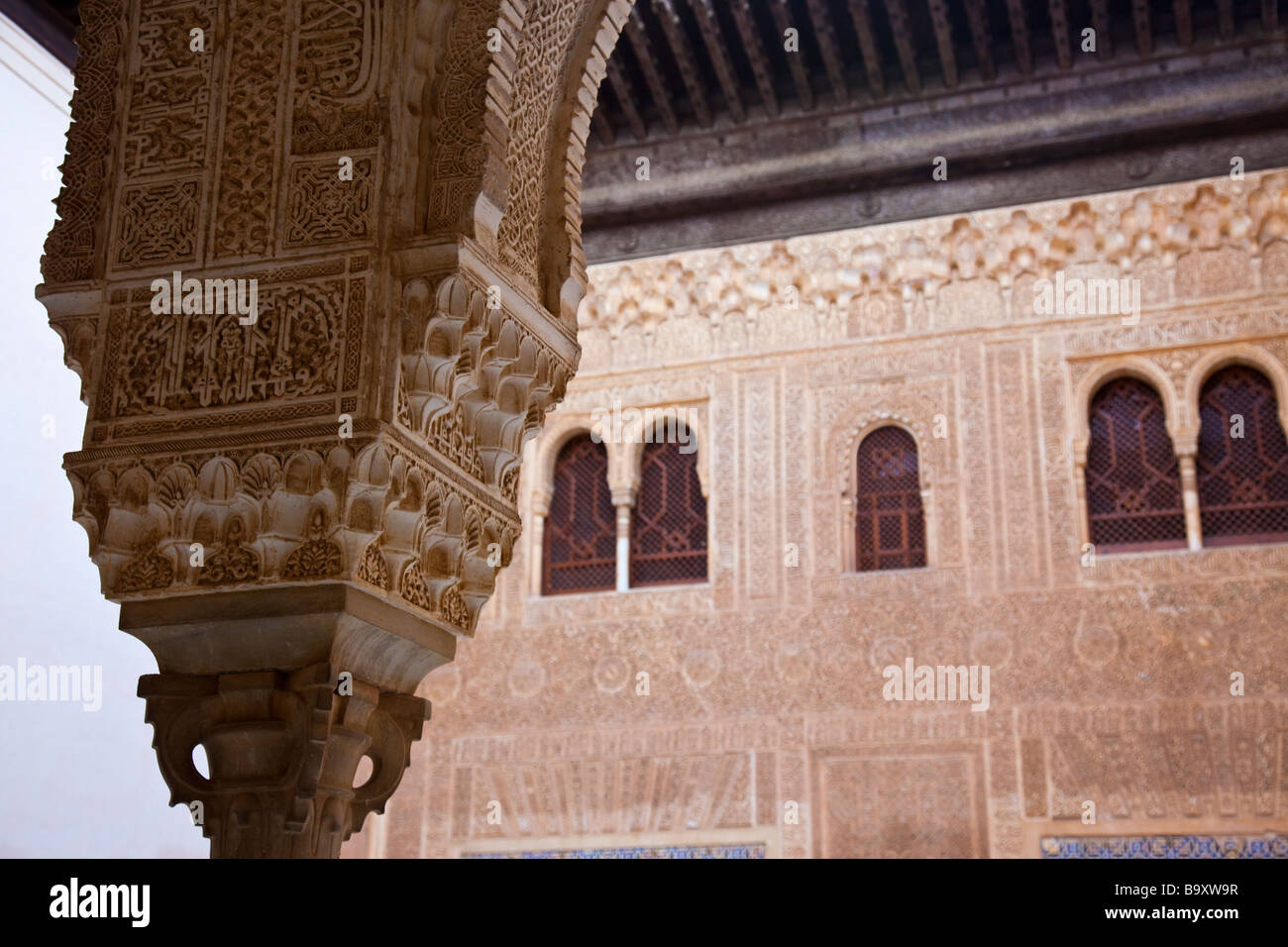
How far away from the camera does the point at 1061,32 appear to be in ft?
21.4

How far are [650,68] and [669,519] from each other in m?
2.08

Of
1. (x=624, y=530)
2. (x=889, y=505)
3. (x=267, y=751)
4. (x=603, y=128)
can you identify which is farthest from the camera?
(x=603, y=128)

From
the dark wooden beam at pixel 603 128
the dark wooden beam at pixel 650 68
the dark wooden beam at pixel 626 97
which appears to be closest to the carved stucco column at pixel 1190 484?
the dark wooden beam at pixel 650 68

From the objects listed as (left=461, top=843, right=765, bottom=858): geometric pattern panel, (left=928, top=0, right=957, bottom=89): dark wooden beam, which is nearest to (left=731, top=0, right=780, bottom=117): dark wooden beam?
(left=928, top=0, right=957, bottom=89): dark wooden beam

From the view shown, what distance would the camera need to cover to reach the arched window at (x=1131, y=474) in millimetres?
6672

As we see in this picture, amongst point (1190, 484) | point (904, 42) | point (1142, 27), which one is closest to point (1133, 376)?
point (1190, 484)

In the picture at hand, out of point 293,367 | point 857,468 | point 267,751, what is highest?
point 857,468

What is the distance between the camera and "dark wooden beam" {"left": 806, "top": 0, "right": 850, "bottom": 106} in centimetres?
650

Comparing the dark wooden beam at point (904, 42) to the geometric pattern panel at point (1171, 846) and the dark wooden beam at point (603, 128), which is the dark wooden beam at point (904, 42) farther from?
the geometric pattern panel at point (1171, 846)

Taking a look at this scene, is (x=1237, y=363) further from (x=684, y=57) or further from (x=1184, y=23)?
(x=684, y=57)

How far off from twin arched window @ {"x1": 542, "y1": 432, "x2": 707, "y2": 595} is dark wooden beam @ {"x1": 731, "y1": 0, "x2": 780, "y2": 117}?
162 centimetres

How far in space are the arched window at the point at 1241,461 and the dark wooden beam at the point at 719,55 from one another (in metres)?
2.45

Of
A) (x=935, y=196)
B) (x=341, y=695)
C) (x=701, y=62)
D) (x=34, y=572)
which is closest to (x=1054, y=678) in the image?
(x=935, y=196)
